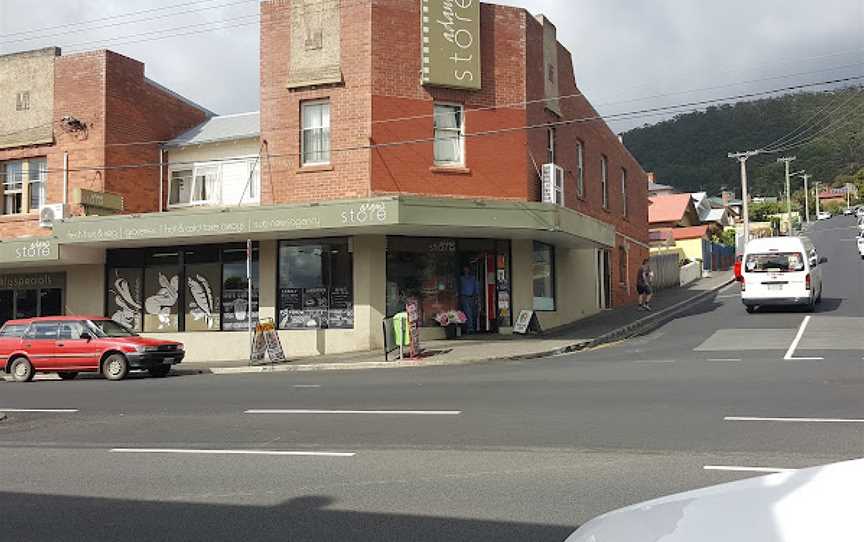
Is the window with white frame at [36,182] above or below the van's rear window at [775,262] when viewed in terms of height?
above

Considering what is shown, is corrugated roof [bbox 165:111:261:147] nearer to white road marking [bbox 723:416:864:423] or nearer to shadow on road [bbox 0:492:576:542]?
white road marking [bbox 723:416:864:423]

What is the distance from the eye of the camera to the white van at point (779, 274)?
22.3 m

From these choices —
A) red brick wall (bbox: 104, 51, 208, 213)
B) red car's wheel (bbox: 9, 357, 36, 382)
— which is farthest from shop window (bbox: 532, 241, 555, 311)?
red car's wheel (bbox: 9, 357, 36, 382)

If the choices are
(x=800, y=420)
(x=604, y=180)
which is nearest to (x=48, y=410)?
(x=800, y=420)

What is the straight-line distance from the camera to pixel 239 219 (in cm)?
1956

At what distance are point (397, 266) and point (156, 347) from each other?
21.1 feet

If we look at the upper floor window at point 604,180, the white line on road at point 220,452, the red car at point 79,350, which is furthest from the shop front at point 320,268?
the white line on road at point 220,452

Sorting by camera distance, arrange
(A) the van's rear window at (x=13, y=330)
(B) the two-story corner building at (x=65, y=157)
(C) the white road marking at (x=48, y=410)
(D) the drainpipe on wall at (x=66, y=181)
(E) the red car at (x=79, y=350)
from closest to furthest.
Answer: (C) the white road marking at (x=48, y=410), (E) the red car at (x=79, y=350), (A) the van's rear window at (x=13, y=330), (B) the two-story corner building at (x=65, y=157), (D) the drainpipe on wall at (x=66, y=181)

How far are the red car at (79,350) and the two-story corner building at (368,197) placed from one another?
336 cm

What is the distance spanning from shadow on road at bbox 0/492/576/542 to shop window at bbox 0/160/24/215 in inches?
844

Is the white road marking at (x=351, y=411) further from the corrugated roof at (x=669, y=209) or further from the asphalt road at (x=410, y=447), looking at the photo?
the corrugated roof at (x=669, y=209)

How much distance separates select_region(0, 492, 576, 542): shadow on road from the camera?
4871 mm

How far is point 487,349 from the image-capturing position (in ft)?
61.5

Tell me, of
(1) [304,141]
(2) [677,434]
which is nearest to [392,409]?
(2) [677,434]
